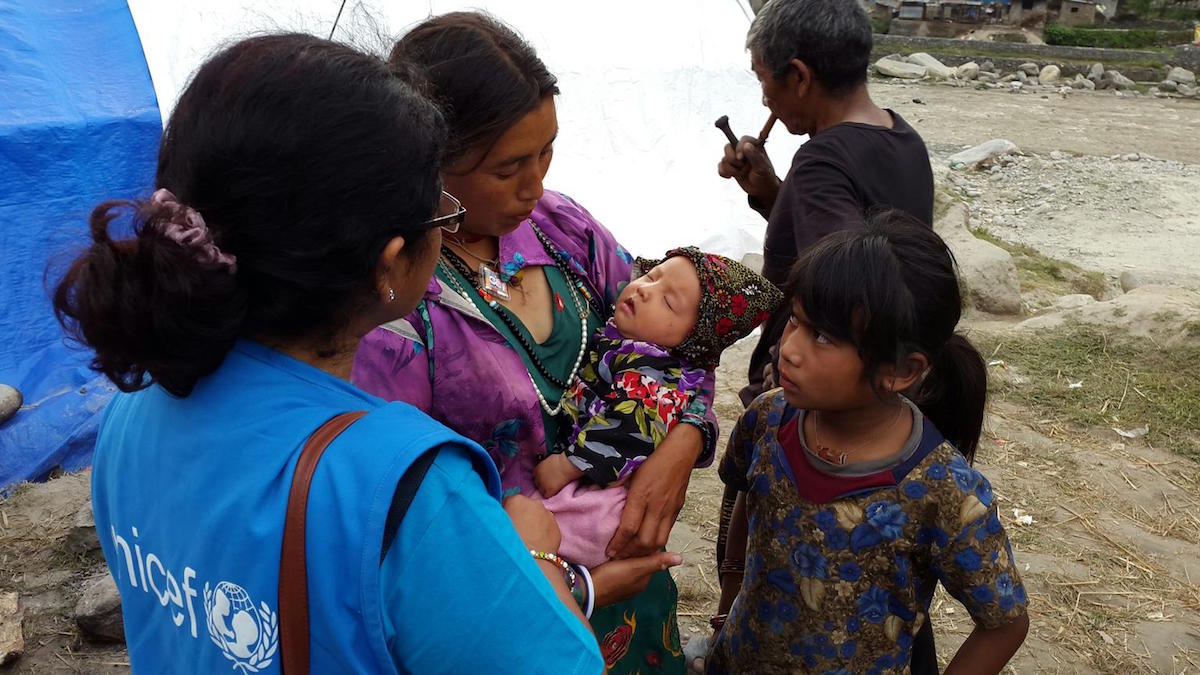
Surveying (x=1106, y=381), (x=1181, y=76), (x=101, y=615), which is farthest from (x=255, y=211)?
(x=1181, y=76)

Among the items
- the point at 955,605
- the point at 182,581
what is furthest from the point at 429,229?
the point at 955,605

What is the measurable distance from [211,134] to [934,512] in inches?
56.2

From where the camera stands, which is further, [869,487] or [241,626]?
[869,487]

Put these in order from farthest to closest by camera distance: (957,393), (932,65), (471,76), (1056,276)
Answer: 1. (932,65)
2. (1056,276)
3. (957,393)
4. (471,76)

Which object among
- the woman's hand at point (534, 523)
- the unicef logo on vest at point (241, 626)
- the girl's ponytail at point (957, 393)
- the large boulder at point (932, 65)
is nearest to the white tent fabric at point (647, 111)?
the girl's ponytail at point (957, 393)

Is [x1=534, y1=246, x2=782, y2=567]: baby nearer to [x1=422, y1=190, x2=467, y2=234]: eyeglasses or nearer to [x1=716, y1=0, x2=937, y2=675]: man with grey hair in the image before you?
[x1=716, y1=0, x2=937, y2=675]: man with grey hair

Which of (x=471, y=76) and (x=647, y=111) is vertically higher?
(x=471, y=76)

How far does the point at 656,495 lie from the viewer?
1.82 metres

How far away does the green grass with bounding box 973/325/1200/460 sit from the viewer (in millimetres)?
5121

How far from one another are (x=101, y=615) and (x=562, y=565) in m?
2.19

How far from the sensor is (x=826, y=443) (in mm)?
1977

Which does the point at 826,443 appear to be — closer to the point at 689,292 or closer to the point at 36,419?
the point at 689,292

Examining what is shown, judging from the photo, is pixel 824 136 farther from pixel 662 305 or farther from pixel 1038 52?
pixel 1038 52

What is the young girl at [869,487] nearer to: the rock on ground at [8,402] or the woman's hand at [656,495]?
the woman's hand at [656,495]
